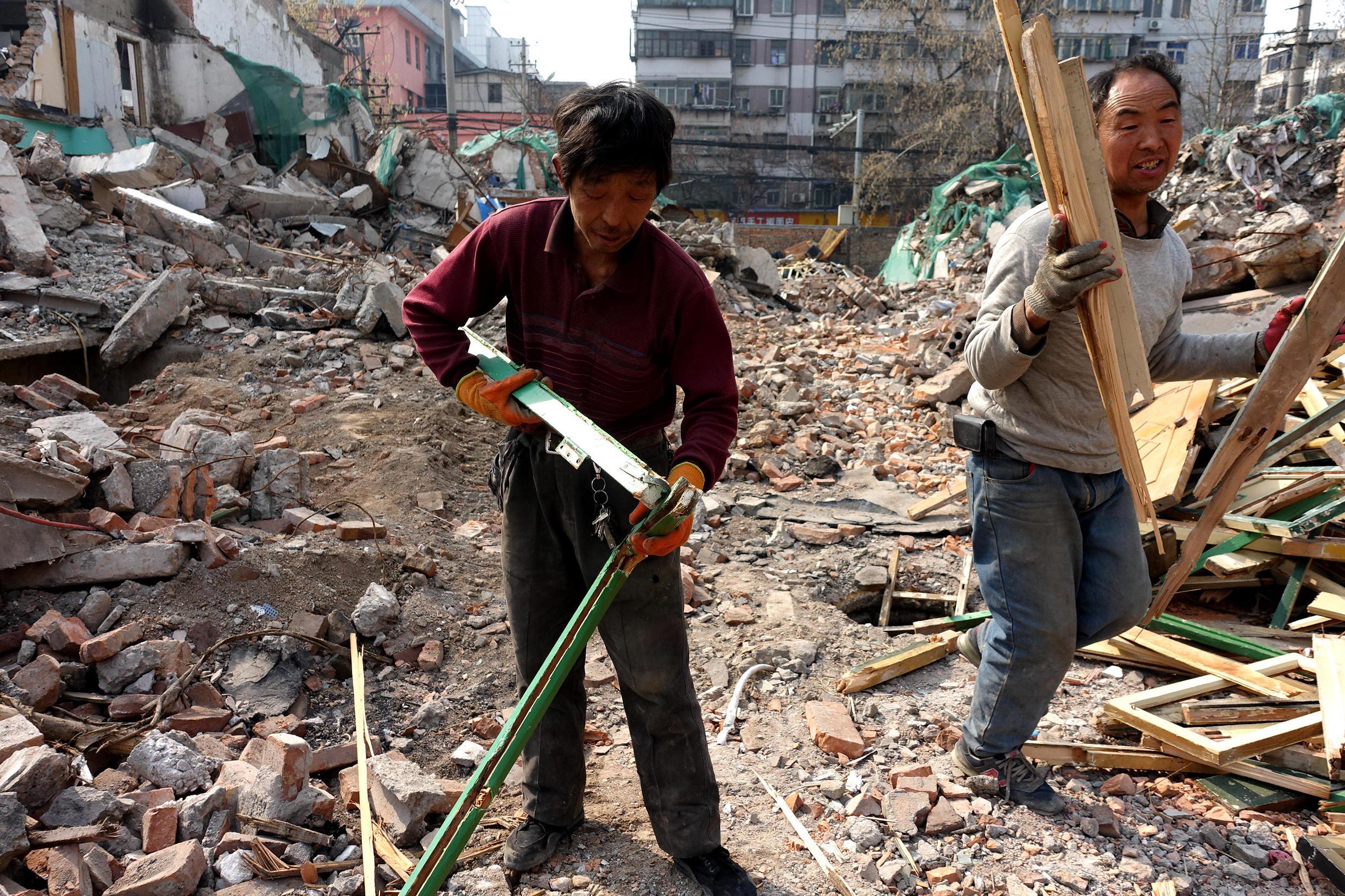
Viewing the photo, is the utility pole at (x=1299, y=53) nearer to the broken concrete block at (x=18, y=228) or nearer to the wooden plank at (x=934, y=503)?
the wooden plank at (x=934, y=503)

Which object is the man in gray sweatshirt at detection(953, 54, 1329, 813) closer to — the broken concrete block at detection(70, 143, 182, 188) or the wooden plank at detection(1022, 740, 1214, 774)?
the wooden plank at detection(1022, 740, 1214, 774)

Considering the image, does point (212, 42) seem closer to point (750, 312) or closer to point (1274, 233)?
point (750, 312)

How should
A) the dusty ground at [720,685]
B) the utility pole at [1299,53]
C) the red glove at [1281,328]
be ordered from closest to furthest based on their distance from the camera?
the red glove at [1281,328] → the dusty ground at [720,685] → the utility pole at [1299,53]

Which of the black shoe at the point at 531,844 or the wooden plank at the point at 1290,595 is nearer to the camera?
the black shoe at the point at 531,844

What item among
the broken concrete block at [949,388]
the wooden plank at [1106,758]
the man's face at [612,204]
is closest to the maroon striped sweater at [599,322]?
the man's face at [612,204]

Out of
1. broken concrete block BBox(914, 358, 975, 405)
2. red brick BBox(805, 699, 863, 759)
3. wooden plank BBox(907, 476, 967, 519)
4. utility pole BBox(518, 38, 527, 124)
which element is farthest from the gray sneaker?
utility pole BBox(518, 38, 527, 124)

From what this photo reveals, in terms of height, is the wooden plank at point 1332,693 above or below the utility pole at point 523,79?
below

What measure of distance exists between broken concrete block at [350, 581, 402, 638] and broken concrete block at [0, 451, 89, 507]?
1.36 m

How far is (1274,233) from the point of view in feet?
20.5

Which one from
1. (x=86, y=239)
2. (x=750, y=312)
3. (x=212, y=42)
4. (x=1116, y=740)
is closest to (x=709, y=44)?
(x=212, y=42)

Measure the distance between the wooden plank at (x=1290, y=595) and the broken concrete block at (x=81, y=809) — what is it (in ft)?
14.8

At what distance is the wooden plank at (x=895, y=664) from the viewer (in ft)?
11.8

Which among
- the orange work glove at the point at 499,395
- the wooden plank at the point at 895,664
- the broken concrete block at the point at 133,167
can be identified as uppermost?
the broken concrete block at the point at 133,167

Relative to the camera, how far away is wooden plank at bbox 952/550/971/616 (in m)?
4.33
